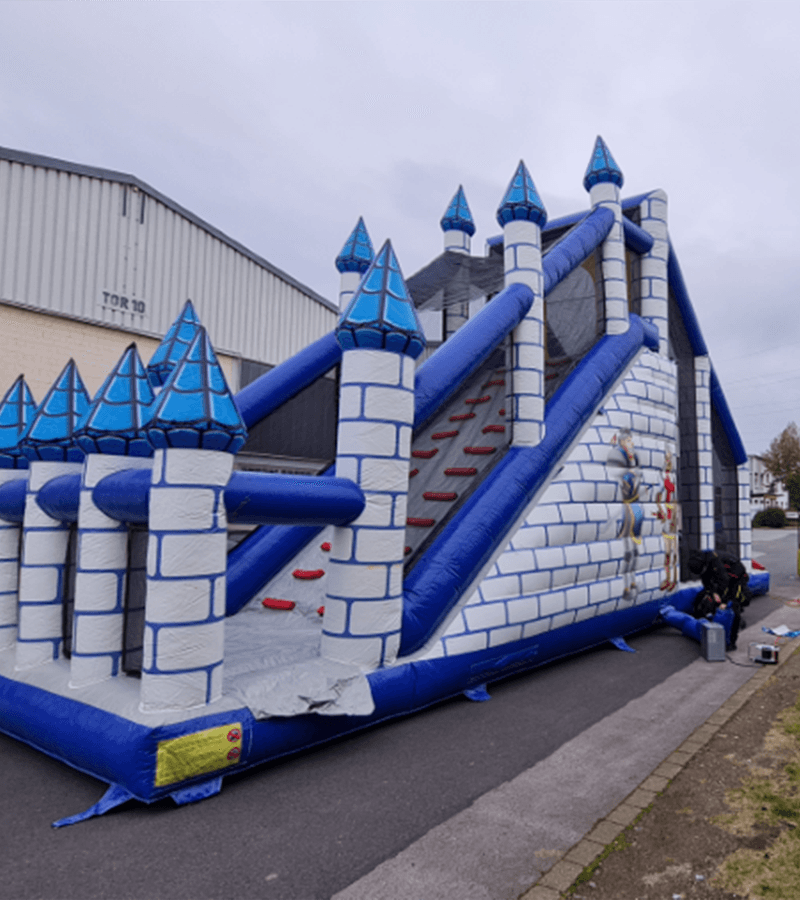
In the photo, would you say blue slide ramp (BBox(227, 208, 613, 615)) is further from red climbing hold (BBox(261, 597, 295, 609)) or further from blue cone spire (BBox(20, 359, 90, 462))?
blue cone spire (BBox(20, 359, 90, 462))

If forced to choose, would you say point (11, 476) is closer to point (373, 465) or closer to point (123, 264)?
point (373, 465)

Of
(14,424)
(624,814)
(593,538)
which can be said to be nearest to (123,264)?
(14,424)

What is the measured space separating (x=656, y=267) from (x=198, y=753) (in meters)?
8.76

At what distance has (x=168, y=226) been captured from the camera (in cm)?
1275

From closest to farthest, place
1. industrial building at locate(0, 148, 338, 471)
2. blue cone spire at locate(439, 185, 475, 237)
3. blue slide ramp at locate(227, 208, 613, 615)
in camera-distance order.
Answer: blue slide ramp at locate(227, 208, 613, 615) < industrial building at locate(0, 148, 338, 471) < blue cone spire at locate(439, 185, 475, 237)

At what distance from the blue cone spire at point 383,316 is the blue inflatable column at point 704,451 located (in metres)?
6.85

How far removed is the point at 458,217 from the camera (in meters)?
11.0

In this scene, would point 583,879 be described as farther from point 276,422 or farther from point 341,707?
point 276,422

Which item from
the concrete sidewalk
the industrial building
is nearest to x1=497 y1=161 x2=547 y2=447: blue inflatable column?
the concrete sidewalk

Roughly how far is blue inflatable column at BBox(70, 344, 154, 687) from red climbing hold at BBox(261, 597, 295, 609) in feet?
6.86

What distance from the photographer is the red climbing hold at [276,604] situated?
253 inches

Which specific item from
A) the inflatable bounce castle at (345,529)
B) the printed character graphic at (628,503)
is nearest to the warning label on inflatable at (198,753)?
the inflatable bounce castle at (345,529)

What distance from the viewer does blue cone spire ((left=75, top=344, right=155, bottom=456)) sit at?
4441 mm

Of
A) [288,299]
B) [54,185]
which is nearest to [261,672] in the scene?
[54,185]
